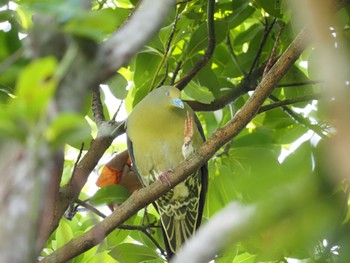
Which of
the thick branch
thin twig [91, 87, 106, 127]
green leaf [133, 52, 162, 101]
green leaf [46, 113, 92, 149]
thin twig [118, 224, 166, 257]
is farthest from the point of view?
green leaf [133, 52, 162, 101]

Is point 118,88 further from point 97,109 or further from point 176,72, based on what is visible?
point 176,72

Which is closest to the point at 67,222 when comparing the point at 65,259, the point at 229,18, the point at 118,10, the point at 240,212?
the point at 65,259

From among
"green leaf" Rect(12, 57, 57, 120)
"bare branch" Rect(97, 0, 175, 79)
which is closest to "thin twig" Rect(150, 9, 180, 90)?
"bare branch" Rect(97, 0, 175, 79)

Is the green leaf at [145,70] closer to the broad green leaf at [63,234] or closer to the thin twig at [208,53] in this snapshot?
the thin twig at [208,53]

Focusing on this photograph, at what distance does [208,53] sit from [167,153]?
604 mm

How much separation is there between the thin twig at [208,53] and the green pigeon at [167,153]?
0.11m

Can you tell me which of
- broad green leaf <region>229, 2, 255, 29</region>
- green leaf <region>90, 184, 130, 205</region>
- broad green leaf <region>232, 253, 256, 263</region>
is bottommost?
broad green leaf <region>232, 253, 256, 263</region>

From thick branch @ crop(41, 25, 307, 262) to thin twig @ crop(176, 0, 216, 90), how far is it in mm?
550

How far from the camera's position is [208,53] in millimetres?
2453

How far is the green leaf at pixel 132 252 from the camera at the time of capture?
2316 millimetres

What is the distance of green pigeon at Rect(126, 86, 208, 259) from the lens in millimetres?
2709

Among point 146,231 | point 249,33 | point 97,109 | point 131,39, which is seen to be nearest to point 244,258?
point 146,231

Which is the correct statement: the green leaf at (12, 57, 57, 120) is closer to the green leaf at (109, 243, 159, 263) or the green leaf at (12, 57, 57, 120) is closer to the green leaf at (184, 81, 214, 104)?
the green leaf at (109, 243, 159, 263)

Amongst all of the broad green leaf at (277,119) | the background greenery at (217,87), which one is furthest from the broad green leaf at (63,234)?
the broad green leaf at (277,119)
